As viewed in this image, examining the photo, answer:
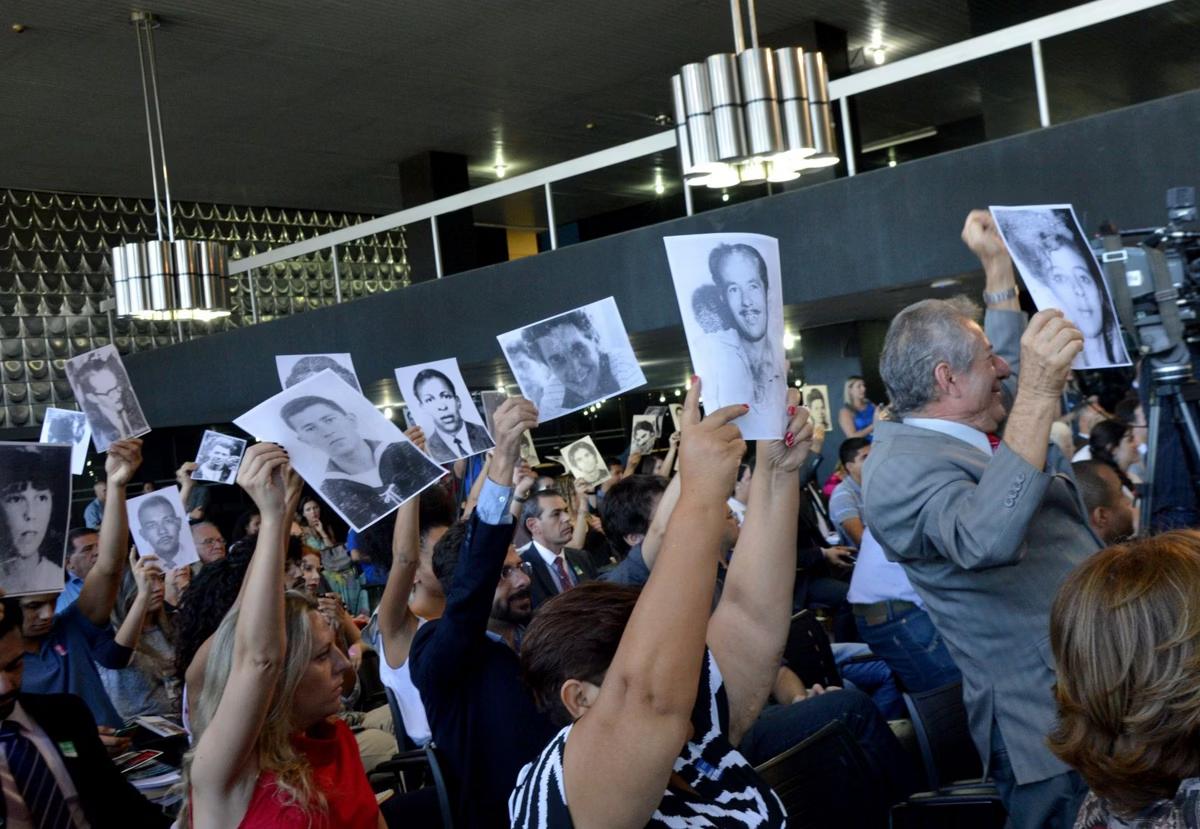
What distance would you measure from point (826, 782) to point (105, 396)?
13.0 feet

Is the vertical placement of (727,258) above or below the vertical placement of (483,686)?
above

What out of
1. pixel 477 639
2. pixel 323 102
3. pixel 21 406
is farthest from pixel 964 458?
pixel 21 406

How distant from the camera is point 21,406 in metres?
14.3

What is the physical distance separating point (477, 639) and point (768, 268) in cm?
117

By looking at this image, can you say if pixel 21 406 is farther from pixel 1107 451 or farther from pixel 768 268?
pixel 768 268

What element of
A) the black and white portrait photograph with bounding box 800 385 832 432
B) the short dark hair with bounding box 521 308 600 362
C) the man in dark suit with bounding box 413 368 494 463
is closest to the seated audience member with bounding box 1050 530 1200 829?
the short dark hair with bounding box 521 308 600 362

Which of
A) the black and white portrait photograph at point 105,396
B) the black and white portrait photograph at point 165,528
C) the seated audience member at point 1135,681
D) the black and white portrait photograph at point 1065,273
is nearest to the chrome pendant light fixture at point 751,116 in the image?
the black and white portrait photograph at point 105,396

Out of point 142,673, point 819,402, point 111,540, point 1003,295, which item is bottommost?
point 142,673

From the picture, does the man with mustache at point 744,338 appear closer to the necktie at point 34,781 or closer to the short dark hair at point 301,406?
the short dark hair at point 301,406

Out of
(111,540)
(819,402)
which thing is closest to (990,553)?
(111,540)

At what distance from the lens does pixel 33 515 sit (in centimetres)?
341

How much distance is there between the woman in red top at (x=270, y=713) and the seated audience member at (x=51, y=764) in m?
0.23

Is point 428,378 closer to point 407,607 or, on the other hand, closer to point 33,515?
point 407,607

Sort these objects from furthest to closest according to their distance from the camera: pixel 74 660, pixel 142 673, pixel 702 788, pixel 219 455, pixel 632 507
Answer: pixel 219 455 < pixel 632 507 < pixel 142 673 < pixel 74 660 < pixel 702 788
